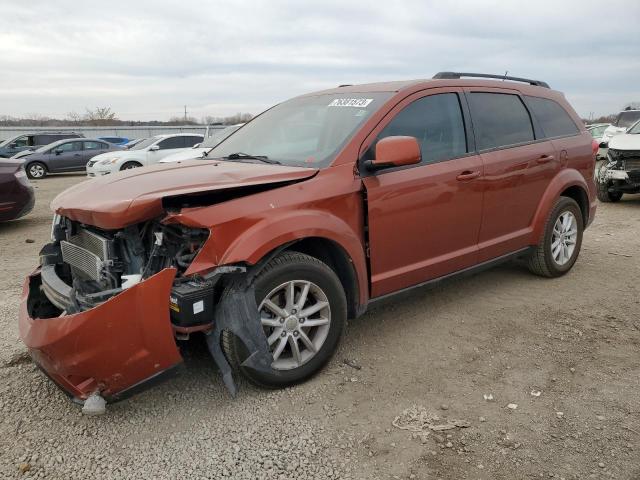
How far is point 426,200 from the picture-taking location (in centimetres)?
364

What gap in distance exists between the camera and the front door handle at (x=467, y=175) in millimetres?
3845

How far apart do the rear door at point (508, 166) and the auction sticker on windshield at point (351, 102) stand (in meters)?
0.97

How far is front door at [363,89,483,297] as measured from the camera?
3443mm

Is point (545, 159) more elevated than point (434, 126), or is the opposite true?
point (434, 126)

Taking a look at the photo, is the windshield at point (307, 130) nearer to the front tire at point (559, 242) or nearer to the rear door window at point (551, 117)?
the rear door window at point (551, 117)

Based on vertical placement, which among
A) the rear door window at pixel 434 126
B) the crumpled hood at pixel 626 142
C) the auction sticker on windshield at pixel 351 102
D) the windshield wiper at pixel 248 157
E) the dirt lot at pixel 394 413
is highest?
the auction sticker on windshield at pixel 351 102

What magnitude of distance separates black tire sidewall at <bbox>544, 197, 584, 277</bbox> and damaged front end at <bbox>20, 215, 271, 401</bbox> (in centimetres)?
310

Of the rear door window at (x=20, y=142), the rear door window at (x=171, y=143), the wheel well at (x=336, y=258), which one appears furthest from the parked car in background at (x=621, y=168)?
the rear door window at (x=20, y=142)

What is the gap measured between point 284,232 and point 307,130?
1.16 meters

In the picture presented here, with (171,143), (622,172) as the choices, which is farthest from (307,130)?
(171,143)

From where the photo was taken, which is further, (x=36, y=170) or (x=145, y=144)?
(x=36, y=170)

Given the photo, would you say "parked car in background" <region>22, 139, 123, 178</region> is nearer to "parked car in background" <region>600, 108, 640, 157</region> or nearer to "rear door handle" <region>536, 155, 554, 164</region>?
"parked car in background" <region>600, 108, 640, 157</region>

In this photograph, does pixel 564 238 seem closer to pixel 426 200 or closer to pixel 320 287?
pixel 426 200

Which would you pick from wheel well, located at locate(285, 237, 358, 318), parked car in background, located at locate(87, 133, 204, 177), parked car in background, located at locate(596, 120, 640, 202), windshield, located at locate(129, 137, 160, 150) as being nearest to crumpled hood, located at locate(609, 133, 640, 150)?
parked car in background, located at locate(596, 120, 640, 202)
